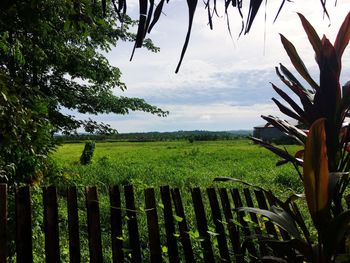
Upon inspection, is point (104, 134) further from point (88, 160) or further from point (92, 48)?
point (88, 160)

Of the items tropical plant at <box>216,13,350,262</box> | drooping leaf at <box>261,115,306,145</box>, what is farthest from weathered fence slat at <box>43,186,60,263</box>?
drooping leaf at <box>261,115,306,145</box>

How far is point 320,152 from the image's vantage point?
1560 millimetres

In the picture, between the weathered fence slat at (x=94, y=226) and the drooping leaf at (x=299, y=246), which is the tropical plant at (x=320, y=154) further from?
the weathered fence slat at (x=94, y=226)

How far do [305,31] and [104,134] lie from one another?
11.2m

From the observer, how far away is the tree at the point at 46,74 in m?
3.34

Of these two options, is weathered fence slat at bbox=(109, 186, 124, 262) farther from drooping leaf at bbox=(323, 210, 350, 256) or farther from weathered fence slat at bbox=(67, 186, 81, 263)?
drooping leaf at bbox=(323, 210, 350, 256)

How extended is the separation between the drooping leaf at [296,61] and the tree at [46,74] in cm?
86

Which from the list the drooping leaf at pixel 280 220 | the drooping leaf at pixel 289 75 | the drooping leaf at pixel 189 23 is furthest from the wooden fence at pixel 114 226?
the drooping leaf at pixel 189 23

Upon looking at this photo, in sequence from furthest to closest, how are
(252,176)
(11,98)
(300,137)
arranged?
1. (252,176)
2. (11,98)
3. (300,137)

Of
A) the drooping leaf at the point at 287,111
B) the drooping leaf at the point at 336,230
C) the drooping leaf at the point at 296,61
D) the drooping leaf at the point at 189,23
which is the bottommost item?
the drooping leaf at the point at 336,230

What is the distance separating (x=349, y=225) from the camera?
68.0 inches

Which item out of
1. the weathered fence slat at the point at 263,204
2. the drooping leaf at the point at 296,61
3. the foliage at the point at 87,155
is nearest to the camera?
the drooping leaf at the point at 296,61

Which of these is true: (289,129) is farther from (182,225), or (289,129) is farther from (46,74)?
(46,74)

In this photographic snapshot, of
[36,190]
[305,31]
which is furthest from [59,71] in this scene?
[305,31]
